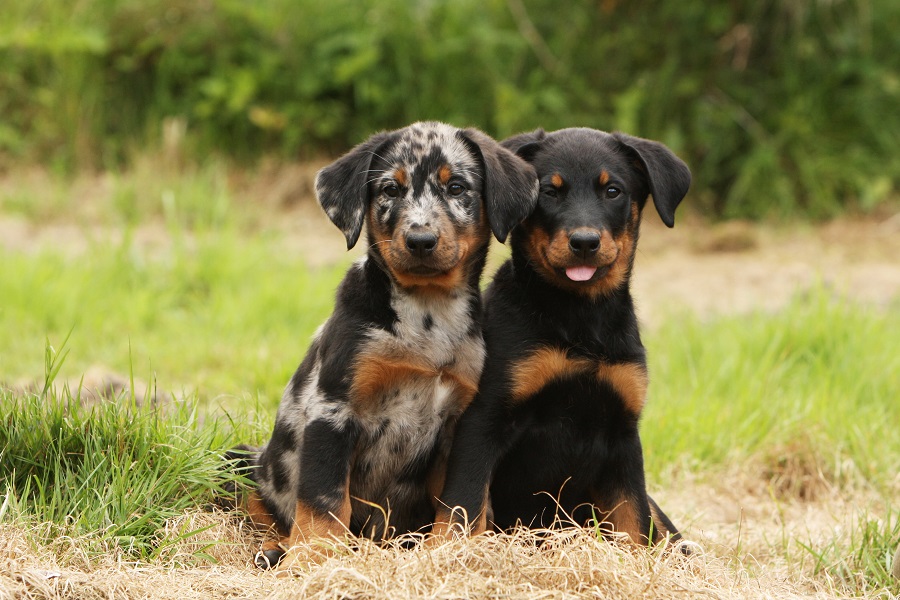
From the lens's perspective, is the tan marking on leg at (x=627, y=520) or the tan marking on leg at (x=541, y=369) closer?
the tan marking on leg at (x=541, y=369)

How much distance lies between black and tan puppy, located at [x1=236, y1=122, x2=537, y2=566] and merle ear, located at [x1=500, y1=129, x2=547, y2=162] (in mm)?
205

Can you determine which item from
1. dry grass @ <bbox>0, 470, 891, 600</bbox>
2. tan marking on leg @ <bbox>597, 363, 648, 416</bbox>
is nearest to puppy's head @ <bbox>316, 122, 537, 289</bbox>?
tan marking on leg @ <bbox>597, 363, 648, 416</bbox>

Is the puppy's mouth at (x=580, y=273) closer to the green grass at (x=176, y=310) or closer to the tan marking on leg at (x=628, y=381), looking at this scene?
the tan marking on leg at (x=628, y=381)

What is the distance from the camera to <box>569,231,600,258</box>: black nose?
3883 millimetres

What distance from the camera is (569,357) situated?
4.04 m

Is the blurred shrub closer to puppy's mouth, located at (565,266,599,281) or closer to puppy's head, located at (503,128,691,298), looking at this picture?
puppy's head, located at (503,128,691,298)

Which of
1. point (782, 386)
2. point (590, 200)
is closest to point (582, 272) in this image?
point (590, 200)

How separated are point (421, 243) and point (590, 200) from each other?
2.22 ft

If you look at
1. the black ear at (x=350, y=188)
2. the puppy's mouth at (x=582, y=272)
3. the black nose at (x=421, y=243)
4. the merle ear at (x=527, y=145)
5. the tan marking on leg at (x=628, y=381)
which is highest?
the merle ear at (x=527, y=145)

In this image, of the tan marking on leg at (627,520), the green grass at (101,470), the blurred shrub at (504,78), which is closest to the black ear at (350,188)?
the green grass at (101,470)

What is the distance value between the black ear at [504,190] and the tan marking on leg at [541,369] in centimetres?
43

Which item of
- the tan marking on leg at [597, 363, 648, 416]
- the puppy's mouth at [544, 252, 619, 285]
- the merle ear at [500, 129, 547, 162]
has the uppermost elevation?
the merle ear at [500, 129, 547, 162]

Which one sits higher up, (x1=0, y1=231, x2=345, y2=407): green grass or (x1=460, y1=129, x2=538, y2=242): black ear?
(x1=460, y1=129, x2=538, y2=242): black ear

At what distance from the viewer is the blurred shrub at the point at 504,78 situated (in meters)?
9.62
